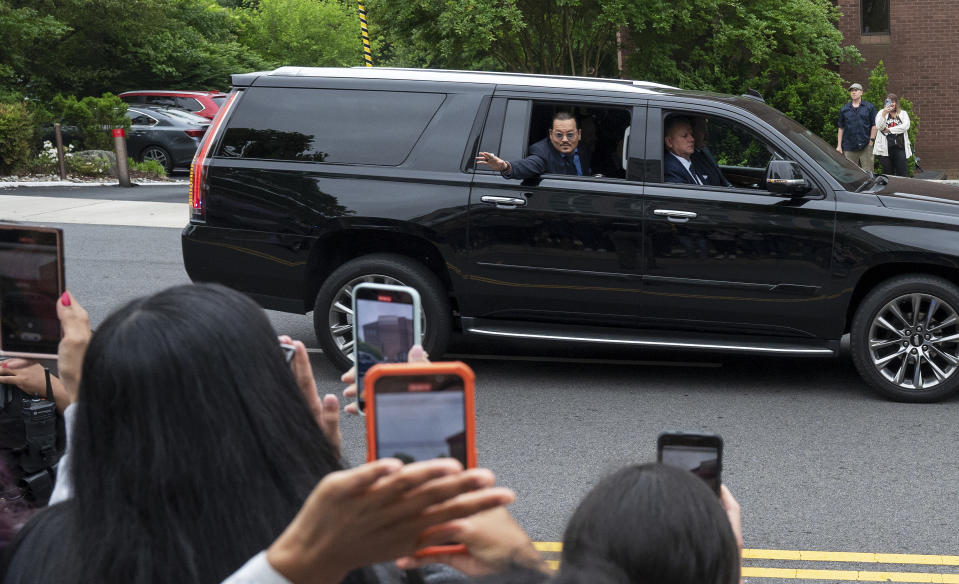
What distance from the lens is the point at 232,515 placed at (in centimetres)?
156

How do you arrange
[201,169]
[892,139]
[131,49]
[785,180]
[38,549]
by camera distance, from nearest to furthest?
[38,549]
[785,180]
[201,169]
[892,139]
[131,49]

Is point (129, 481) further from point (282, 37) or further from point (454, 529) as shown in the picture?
point (282, 37)

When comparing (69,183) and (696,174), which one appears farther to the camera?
Result: (69,183)

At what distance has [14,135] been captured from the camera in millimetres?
20578

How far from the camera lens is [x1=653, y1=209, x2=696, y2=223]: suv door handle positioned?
7.25 metres

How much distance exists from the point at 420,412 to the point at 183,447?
1.07 feet

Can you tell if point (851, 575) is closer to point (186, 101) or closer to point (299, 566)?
point (299, 566)

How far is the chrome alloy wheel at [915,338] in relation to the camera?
7.13 metres

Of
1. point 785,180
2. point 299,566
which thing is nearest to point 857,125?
point 785,180

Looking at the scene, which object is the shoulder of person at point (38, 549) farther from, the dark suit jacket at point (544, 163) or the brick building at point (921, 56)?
the brick building at point (921, 56)

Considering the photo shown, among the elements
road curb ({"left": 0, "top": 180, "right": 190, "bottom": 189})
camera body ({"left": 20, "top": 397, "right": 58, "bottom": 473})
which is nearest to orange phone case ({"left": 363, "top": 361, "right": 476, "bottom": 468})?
camera body ({"left": 20, "top": 397, "right": 58, "bottom": 473})

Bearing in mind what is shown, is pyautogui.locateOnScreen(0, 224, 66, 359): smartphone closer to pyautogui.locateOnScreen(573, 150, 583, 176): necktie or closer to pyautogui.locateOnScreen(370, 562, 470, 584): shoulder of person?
pyautogui.locateOnScreen(370, 562, 470, 584): shoulder of person

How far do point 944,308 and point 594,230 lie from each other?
2.25 m

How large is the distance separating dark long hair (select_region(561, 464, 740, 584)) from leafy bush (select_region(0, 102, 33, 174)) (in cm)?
2081
